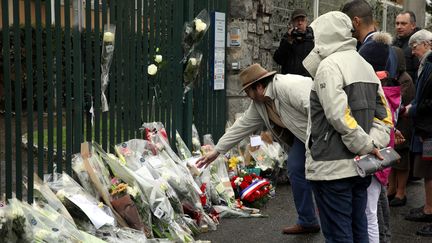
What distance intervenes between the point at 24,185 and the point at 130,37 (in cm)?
181

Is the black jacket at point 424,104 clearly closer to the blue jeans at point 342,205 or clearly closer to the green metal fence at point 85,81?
the blue jeans at point 342,205

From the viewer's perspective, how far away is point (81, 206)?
4.36m

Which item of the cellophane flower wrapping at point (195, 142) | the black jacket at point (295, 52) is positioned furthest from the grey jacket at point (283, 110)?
the black jacket at point (295, 52)

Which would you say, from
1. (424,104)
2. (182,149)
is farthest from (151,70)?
(424,104)

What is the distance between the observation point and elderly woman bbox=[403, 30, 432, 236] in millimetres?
5531

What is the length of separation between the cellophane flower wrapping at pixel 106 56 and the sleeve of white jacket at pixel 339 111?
2322mm

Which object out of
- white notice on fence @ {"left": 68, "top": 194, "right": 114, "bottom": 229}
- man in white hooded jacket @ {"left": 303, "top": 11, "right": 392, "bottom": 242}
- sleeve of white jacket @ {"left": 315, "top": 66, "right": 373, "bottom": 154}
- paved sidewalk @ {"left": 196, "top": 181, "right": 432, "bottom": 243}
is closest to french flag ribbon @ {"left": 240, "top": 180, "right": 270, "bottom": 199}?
paved sidewalk @ {"left": 196, "top": 181, "right": 432, "bottom": 243}

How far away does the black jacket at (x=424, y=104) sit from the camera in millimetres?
5508

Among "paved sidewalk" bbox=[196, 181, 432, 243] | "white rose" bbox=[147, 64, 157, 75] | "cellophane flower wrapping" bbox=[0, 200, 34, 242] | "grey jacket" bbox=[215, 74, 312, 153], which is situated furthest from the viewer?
"white rose" bbox=[147, 64, 157, 75]

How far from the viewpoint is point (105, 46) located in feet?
16.9

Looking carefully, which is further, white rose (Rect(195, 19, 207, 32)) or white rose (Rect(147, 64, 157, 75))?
white rose (Rect(195, 19, 207, 32))

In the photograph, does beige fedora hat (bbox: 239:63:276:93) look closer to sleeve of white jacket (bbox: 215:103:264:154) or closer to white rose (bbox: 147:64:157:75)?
sleeve of white jacket (bbox: 215:103:264:154)

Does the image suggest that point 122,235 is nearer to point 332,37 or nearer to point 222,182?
point 222,182

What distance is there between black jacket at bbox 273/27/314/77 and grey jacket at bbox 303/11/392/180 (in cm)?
A: 363
